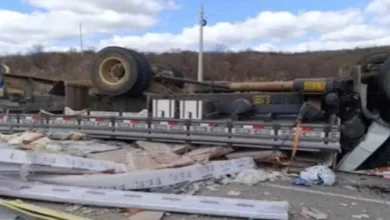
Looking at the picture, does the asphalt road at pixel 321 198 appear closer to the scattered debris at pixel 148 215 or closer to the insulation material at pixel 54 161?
the scattered debris at pixel 148 215

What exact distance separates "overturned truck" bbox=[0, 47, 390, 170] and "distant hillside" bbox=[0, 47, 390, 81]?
2272 centimetres

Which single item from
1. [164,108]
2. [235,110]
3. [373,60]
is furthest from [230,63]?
[235,110]

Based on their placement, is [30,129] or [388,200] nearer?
[388,200]

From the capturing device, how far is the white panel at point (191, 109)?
742cm

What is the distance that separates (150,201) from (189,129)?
2.48 meters

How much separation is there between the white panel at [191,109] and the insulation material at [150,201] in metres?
2.75

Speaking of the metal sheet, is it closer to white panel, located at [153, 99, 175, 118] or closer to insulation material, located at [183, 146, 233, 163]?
insulation material, located at [183, 146, 233, 163]

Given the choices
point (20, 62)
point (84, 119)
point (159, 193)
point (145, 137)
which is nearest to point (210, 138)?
point (145, 137)

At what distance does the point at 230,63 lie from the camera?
1428 inches

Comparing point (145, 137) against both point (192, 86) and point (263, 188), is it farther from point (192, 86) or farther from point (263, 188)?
point (263, 188)

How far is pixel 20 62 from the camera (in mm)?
36562

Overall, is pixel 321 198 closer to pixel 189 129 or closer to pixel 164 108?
pixel 189 129

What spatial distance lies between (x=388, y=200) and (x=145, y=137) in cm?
368

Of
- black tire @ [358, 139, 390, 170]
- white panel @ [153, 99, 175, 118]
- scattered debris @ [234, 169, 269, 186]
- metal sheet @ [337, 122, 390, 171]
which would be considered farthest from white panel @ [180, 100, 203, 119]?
black tire @ [358, 139, 390, 170]
